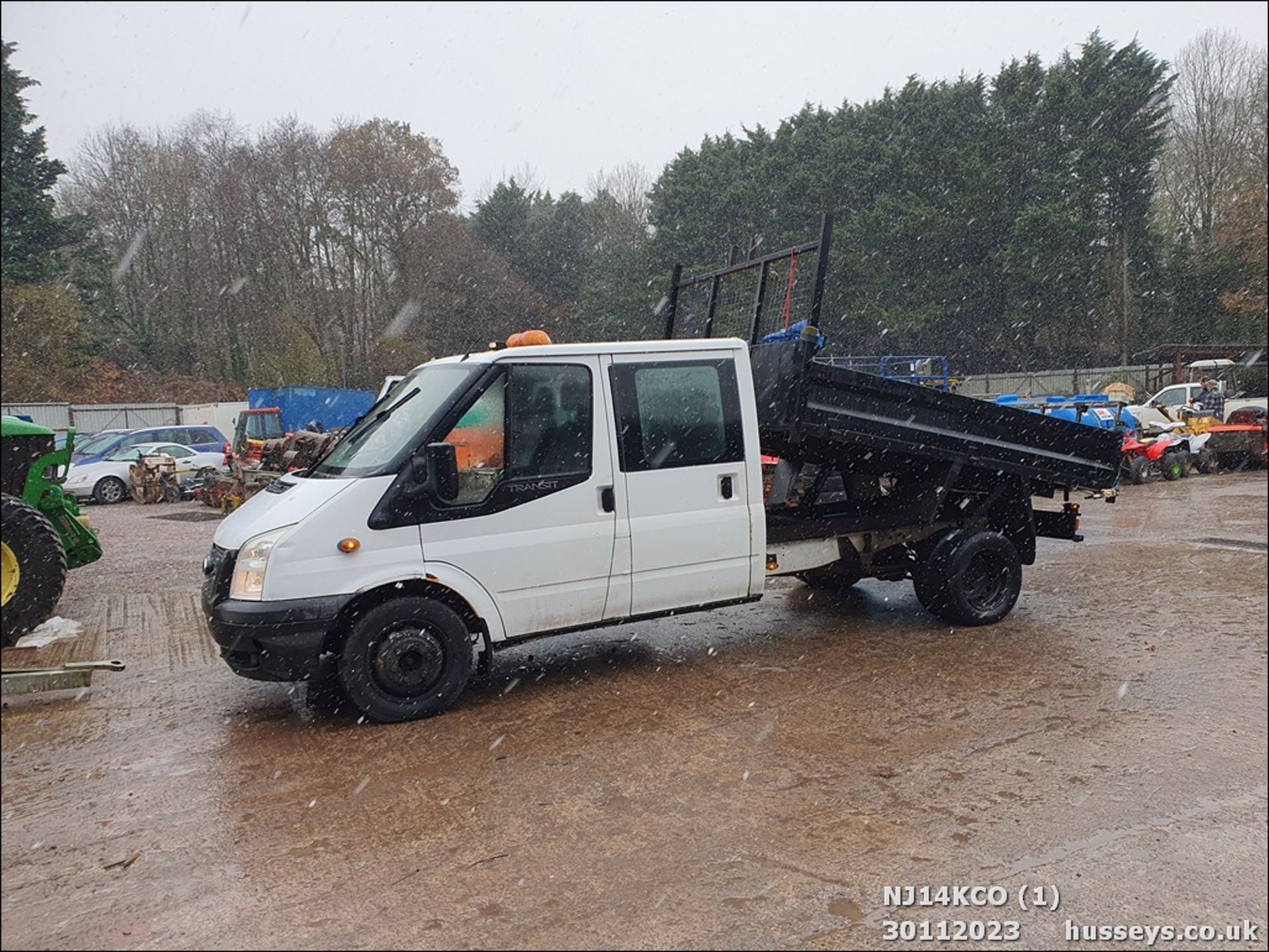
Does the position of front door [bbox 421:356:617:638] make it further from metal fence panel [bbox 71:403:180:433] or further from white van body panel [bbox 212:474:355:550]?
metal fence panel [bbox 71:403:180:433]

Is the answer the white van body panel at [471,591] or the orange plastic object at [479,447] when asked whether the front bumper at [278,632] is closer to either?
the white van body panel at [471,591]

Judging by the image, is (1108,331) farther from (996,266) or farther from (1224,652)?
(1224,652)

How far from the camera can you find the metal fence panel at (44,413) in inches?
334

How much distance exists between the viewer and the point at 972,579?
7.18m

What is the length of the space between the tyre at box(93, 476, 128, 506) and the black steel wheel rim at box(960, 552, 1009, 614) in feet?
61.5

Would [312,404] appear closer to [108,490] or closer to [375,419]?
[108,490]

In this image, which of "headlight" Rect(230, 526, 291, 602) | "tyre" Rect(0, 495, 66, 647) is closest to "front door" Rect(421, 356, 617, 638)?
"headlight" Rect(230, 526, 291, 602)

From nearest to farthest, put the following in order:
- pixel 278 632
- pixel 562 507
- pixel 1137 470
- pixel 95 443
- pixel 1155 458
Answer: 1. pixel 278 632
2. pixel 562 507
3. pixel 1137 470
4. pixel 1155 458
5. pixel 95 443

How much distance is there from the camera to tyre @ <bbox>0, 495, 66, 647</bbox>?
23.0 ft

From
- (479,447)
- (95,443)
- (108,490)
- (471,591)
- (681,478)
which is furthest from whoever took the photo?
(95,443)

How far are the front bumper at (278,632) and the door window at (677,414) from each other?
1992mm

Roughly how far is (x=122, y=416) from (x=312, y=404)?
5.90m

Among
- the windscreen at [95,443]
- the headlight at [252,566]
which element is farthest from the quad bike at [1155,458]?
the windscreen at [95,443]

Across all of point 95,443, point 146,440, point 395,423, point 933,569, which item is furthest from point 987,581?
point 95,443
